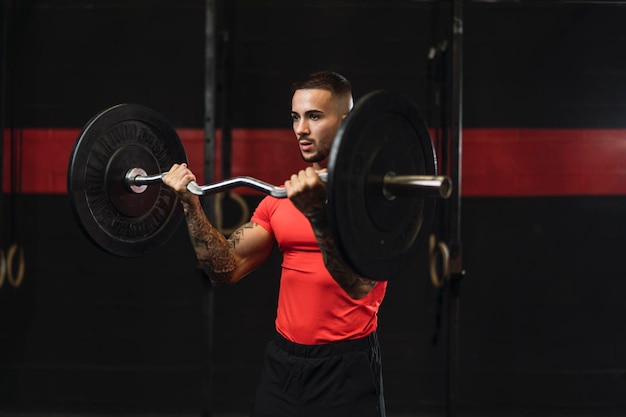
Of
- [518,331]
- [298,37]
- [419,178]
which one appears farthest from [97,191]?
[518,331]

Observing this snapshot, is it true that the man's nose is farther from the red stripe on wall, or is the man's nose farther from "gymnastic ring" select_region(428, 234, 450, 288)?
the red stripe on wall

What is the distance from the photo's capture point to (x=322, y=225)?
5.24 feet

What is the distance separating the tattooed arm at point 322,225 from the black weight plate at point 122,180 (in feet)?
2.03

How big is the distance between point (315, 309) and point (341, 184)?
1.68 feet

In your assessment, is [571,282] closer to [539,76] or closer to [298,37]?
[539,76]

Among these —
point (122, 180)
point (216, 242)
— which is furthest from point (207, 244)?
point (122, 180)

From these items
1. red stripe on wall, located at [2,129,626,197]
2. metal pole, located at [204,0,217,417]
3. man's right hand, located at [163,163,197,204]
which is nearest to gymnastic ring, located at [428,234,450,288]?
red stripe on wall, located at [2,129,626,197]

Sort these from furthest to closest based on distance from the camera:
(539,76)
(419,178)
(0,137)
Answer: (539,76)
(0,137)
(419,178)

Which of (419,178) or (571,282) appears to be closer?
(419,178)

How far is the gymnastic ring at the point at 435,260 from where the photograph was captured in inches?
122

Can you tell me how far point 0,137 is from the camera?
10.8 feet

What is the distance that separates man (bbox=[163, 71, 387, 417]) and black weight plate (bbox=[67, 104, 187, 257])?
0.19 metres

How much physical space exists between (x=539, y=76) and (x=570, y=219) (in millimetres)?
846

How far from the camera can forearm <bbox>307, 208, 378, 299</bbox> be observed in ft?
5.25
